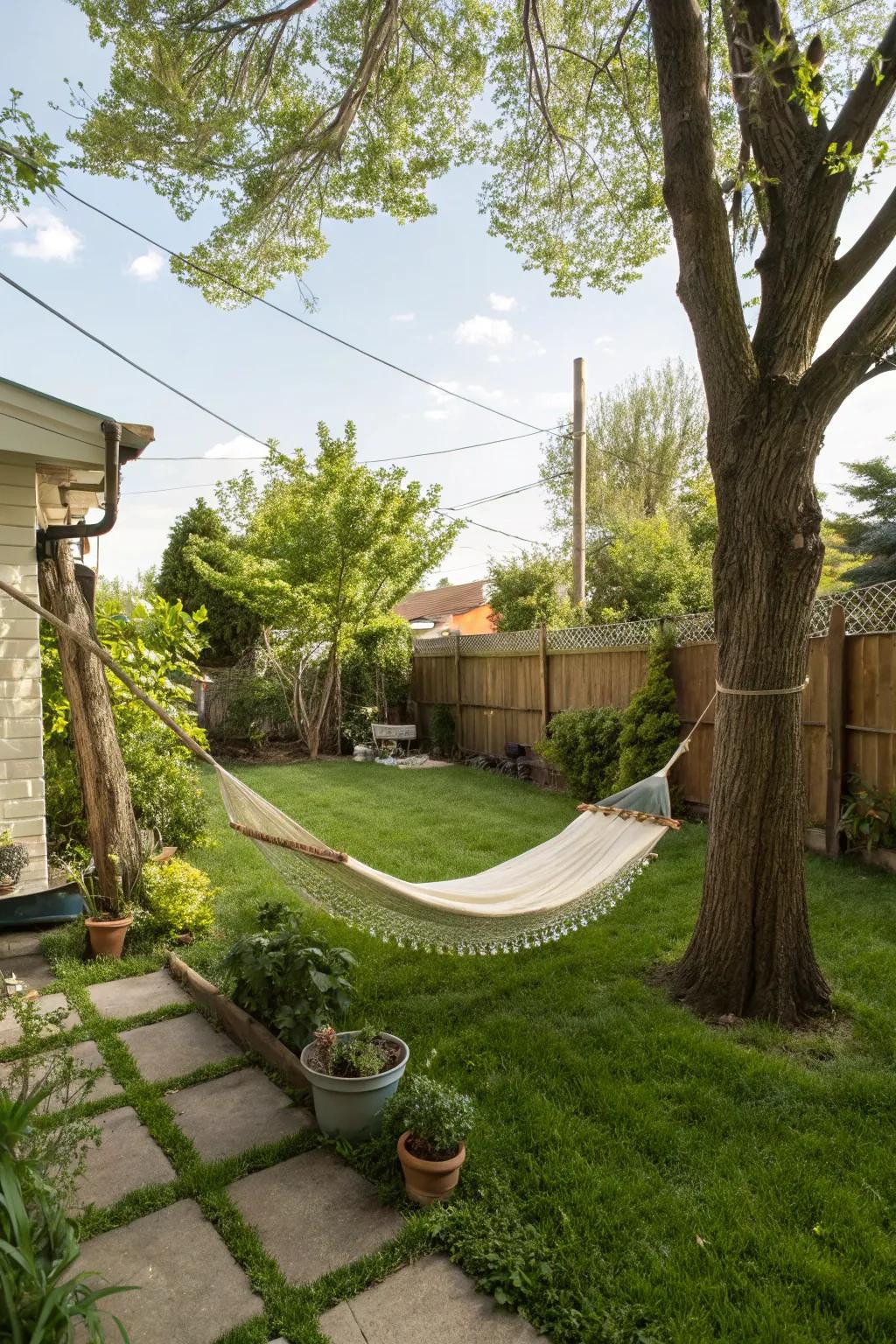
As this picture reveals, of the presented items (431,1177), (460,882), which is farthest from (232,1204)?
(460,882)

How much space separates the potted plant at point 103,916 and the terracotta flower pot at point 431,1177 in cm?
208

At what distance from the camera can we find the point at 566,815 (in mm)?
5957

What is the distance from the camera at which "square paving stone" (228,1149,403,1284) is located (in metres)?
1.62

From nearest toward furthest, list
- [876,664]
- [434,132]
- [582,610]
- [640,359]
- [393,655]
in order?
[876,664]
[434,132]
[582,610]
[393,655]
[640,359]

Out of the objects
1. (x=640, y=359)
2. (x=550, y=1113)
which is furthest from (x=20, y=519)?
(x=640, y=359)

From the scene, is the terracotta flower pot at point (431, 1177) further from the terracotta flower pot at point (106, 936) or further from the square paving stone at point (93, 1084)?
the terracotta flower pot at point (106, 936)

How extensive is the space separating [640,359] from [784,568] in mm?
15331

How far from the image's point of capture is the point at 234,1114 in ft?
7.16

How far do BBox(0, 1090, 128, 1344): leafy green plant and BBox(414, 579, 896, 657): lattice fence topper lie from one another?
2742 mm

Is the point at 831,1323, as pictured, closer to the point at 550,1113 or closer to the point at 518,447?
the point at 550,1113

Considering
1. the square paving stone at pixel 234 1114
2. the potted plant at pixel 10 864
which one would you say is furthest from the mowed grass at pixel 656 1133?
the potted plant at pixel 10 864

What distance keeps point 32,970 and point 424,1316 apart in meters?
2.55

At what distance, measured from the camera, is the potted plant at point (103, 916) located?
10.9 ft

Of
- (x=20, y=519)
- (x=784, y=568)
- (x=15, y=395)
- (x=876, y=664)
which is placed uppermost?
(x=15, y=395)
